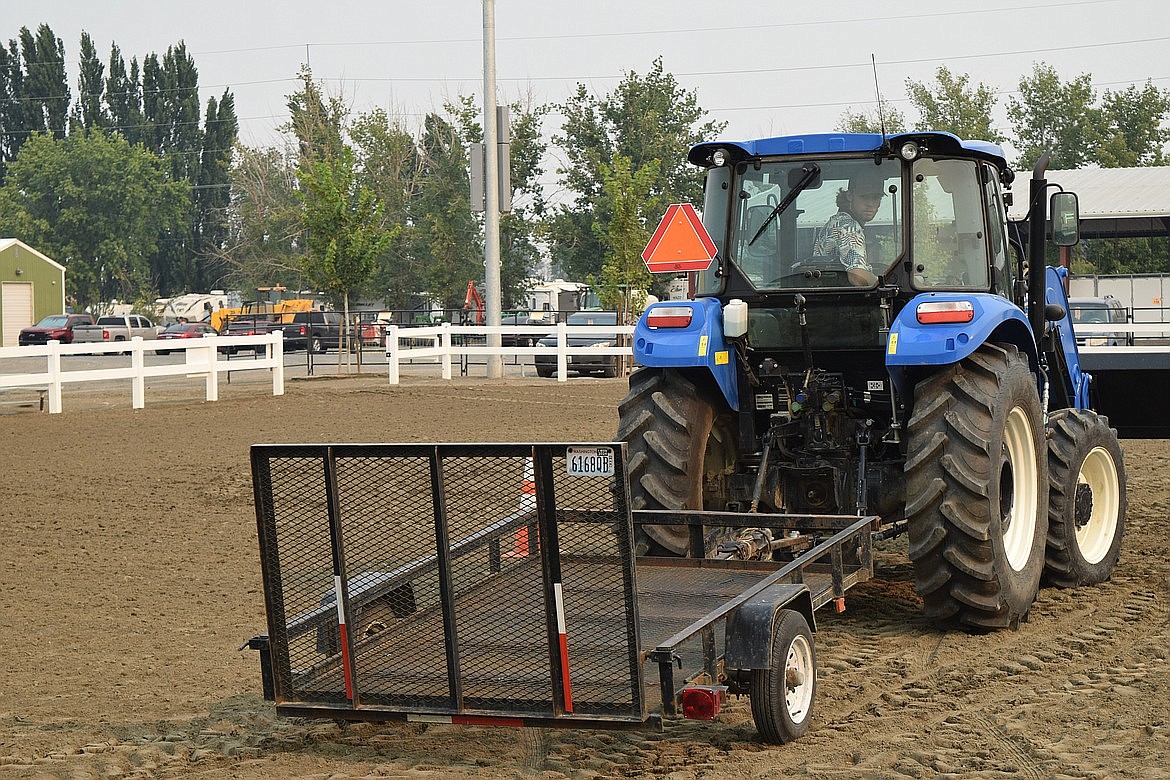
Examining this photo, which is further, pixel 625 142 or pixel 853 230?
pixel 625 142

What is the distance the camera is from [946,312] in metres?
6.99

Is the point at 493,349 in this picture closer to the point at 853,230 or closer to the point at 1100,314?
the point at 1100,314

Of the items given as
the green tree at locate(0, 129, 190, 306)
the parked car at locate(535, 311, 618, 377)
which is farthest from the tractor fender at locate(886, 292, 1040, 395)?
the green tree at locate(0, 129, 190, 306)

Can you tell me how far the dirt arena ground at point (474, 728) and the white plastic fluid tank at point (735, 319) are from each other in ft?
5.59

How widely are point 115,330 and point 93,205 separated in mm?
36214

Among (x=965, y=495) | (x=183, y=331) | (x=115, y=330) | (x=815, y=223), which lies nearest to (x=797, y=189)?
(x=815, y=223)

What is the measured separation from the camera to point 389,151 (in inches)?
2785

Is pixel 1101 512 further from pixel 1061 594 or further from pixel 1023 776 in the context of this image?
pixel 1023 776

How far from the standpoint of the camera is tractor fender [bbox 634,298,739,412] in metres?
7.54

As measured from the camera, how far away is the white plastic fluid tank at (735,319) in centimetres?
755

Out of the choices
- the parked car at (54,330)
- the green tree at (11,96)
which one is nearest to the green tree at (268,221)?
the parked car at (54,330)

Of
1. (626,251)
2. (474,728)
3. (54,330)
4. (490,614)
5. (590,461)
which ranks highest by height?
(626,251)

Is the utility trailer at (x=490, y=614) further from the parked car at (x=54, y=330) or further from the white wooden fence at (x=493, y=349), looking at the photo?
the parked car at (x=54, y=330)

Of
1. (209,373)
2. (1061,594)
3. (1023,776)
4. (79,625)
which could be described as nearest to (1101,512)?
(1061,594)
